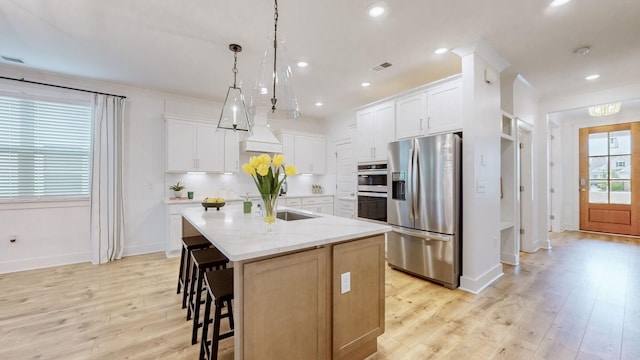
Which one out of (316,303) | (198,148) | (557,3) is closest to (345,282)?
(316,303)

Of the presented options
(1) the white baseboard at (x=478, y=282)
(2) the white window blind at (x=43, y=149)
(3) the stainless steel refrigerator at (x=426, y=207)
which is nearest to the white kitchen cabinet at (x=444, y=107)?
(3) the stainless steel refrigerator at (x=426, y=207)

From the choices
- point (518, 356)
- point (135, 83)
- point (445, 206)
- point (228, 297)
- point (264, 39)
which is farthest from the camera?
point (135, 83)

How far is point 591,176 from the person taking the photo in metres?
6.10

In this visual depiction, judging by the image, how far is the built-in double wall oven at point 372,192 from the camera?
4.01 meters

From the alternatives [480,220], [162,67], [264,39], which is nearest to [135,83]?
[162,67]

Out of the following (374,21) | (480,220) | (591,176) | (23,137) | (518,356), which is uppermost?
(374,21)

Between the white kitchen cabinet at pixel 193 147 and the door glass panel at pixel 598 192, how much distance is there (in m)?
8.28

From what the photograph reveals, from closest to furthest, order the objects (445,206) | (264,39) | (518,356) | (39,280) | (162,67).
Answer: (518,356) → (264,39) → (445,206) → (39,280) → (162,67)

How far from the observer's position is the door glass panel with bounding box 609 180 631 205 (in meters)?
5.61

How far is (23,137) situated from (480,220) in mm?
6403

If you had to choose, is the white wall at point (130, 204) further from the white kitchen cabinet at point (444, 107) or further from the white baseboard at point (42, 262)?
the white kitchen cabinet at point (444, 107)

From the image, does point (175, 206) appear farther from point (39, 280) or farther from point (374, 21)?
point (374, 21)

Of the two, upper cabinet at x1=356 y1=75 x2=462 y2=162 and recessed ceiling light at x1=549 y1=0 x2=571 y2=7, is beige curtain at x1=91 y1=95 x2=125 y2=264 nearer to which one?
upper cabinet at x1=356 y1=75 x2=462 y2=162

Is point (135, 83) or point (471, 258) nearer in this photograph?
point (471, 258)
